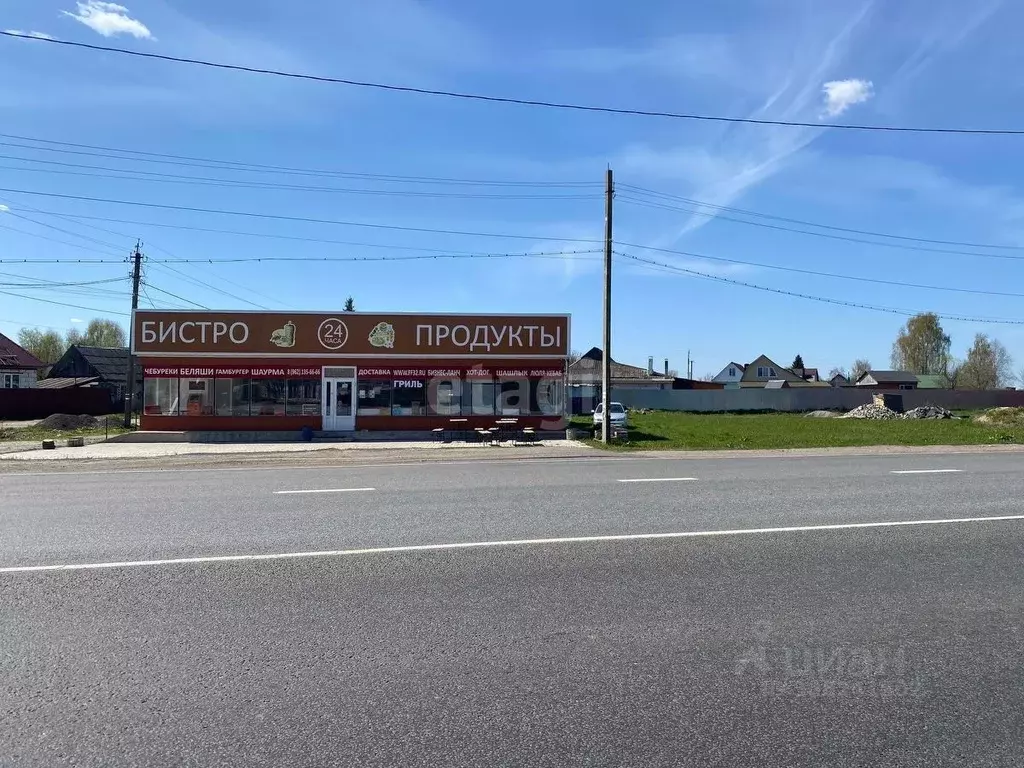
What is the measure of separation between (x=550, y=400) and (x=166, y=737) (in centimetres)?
2684

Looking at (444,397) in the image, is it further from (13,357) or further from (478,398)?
(13,357)

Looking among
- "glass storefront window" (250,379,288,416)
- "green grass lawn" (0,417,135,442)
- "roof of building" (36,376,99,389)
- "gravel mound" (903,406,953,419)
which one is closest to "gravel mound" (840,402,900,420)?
"gravel mound" (903,406,953,419)

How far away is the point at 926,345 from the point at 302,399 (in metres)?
97.1

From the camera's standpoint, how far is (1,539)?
7.89 m

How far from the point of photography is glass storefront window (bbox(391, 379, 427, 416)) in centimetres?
2977

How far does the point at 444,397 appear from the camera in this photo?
29.9 metres

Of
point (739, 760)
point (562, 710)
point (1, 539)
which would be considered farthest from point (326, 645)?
point (1, 539)

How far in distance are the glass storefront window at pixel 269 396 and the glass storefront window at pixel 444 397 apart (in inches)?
225

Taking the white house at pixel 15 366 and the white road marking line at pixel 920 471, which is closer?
the white road marking line at pixel 920 471

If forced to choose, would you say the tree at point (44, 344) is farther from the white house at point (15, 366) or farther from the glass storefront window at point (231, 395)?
the glass storefront window at point (231, 395)

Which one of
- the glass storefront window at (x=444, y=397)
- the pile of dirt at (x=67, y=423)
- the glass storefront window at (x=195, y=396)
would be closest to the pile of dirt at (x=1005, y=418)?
the glass storefront window at (x=444, y=397)

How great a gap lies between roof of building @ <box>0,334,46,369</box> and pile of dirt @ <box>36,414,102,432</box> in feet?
83.5

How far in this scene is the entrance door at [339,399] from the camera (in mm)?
29531

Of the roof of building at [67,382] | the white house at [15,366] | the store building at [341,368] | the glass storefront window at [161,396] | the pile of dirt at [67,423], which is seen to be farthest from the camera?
the white house at [15,366]
